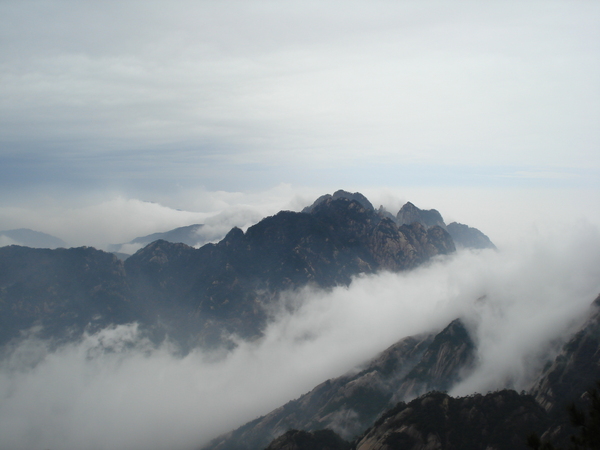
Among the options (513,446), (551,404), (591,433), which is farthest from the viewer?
(551,404)

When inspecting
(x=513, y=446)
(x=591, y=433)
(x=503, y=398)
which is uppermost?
(x=591, y=433)

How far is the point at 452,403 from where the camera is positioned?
198250mm

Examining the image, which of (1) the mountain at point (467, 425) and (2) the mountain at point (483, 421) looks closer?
(2) the mountain at point (483, 421)

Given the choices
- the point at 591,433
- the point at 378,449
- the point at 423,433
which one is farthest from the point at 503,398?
the point at 591,433

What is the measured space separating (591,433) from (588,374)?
170m

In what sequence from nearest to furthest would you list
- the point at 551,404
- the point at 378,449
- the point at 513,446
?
the point at 513,446 → the point at 378,449 → the point at 551,404

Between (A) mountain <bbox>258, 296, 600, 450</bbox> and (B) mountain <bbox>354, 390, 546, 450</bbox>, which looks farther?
(B) mountain <bbox>354, 390, 546, 450</bbox>

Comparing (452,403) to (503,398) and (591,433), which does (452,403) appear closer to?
(503,398)

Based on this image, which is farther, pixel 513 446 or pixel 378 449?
pixel 378 449

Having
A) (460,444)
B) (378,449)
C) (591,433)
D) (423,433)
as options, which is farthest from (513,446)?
(591,433)

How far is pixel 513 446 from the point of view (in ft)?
559

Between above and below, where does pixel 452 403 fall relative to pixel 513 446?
above

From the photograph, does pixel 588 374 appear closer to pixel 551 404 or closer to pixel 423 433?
pixel 551 404

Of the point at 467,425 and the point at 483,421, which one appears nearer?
the point at 483,421
